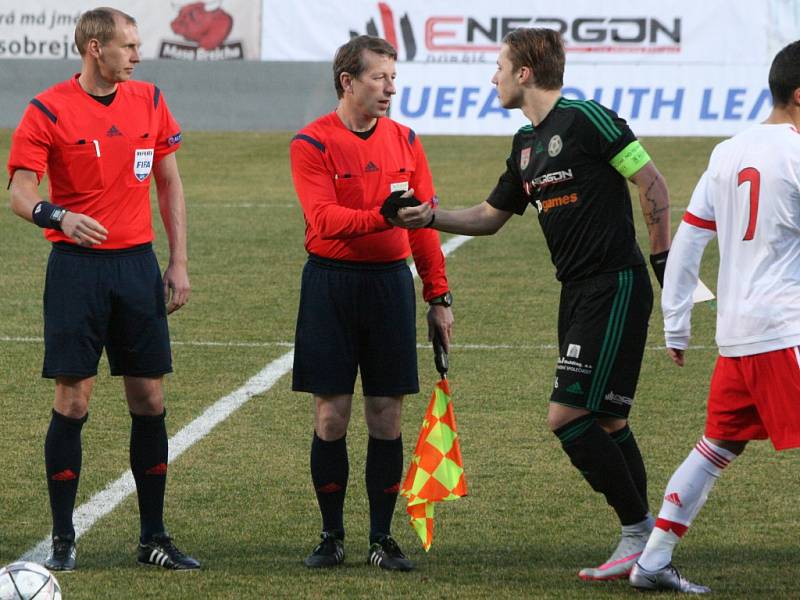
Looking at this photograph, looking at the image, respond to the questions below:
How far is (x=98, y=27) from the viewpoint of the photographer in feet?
17.6

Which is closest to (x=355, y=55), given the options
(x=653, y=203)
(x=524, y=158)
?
(x=524, y=158)

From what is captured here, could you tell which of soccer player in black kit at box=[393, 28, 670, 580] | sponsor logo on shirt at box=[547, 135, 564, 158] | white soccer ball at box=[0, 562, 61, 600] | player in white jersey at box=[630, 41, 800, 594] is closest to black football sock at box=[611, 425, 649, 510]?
soccer player in black kit at box=[393, 28, 670, 580]

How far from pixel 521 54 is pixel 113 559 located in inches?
92.1

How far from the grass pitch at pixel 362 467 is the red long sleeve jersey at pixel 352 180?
1.16 m

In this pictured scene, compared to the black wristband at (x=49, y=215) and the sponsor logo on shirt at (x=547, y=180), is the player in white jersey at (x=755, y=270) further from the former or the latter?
the black wristband at (x=49, y=215)

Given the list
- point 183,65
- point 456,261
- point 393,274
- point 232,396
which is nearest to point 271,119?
point 183,65

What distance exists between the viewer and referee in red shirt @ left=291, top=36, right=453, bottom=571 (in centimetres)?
550

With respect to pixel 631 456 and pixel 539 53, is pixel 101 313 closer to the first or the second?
pixel 539 53

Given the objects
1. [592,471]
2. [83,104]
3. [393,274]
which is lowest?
[592,471]

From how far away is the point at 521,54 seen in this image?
5305mm

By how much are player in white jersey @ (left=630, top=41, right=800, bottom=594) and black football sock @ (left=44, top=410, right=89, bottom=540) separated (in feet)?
7.09

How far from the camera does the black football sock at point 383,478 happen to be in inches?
224

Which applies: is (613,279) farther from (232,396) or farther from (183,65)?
(183,65)

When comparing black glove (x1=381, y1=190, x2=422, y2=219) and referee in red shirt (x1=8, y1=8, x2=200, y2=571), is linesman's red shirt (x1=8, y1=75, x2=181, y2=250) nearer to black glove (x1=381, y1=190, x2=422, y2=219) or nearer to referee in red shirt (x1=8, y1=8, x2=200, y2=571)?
referee in red shirt (x1=8, y1=8, x2=200, y2=571)
